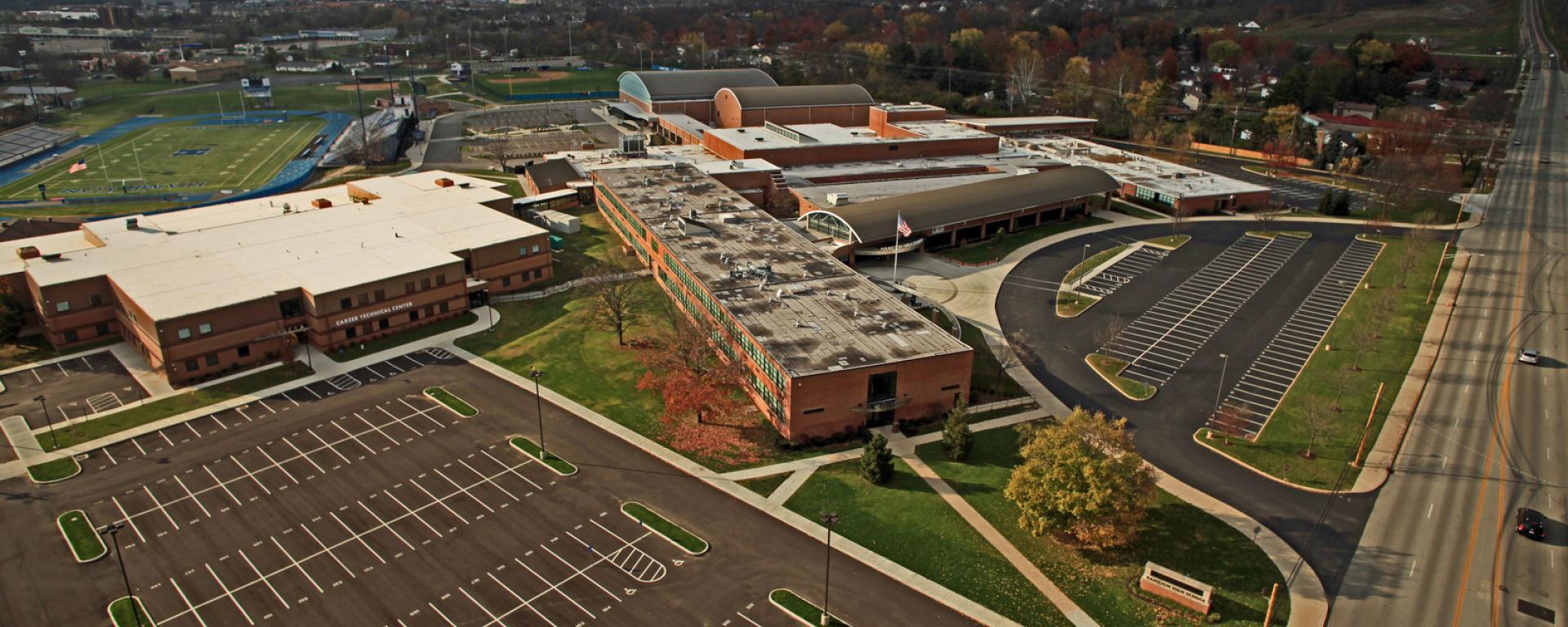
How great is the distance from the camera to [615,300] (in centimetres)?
6612

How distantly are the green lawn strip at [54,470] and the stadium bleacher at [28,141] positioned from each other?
102231 millimetres

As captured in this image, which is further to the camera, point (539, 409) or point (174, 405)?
point (174, 405)

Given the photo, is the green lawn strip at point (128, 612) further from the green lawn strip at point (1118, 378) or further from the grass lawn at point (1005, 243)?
the grass lawn at point (1005, 243)

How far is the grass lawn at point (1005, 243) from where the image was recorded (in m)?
87.6

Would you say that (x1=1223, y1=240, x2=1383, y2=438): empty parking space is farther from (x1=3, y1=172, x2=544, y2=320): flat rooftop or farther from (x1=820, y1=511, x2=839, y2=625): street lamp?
(x1=3, y1=172, x2=544, y2=320): flat rooftop

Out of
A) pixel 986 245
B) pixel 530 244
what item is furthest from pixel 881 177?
pixel 530 244

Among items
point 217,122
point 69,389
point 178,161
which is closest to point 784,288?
point 69,389

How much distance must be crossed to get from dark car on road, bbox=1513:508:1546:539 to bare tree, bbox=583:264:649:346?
53.7m

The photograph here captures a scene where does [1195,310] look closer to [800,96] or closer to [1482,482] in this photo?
[1482,482]

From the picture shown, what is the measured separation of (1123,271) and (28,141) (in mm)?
158000

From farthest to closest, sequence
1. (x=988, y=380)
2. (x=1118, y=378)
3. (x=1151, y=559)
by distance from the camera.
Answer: (x=1118, y=378) < (x=988, y=380) < (x=1151, y=559)

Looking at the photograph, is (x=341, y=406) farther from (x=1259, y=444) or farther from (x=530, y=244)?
(x=1259, y=444)

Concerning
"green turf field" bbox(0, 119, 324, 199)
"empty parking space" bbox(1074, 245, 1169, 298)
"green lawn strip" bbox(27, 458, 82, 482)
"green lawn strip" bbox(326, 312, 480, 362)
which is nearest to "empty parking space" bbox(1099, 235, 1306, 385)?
"empty parking space" bbox(1074, 245, 1169, 298)

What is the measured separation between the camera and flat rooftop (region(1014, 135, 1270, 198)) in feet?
352
